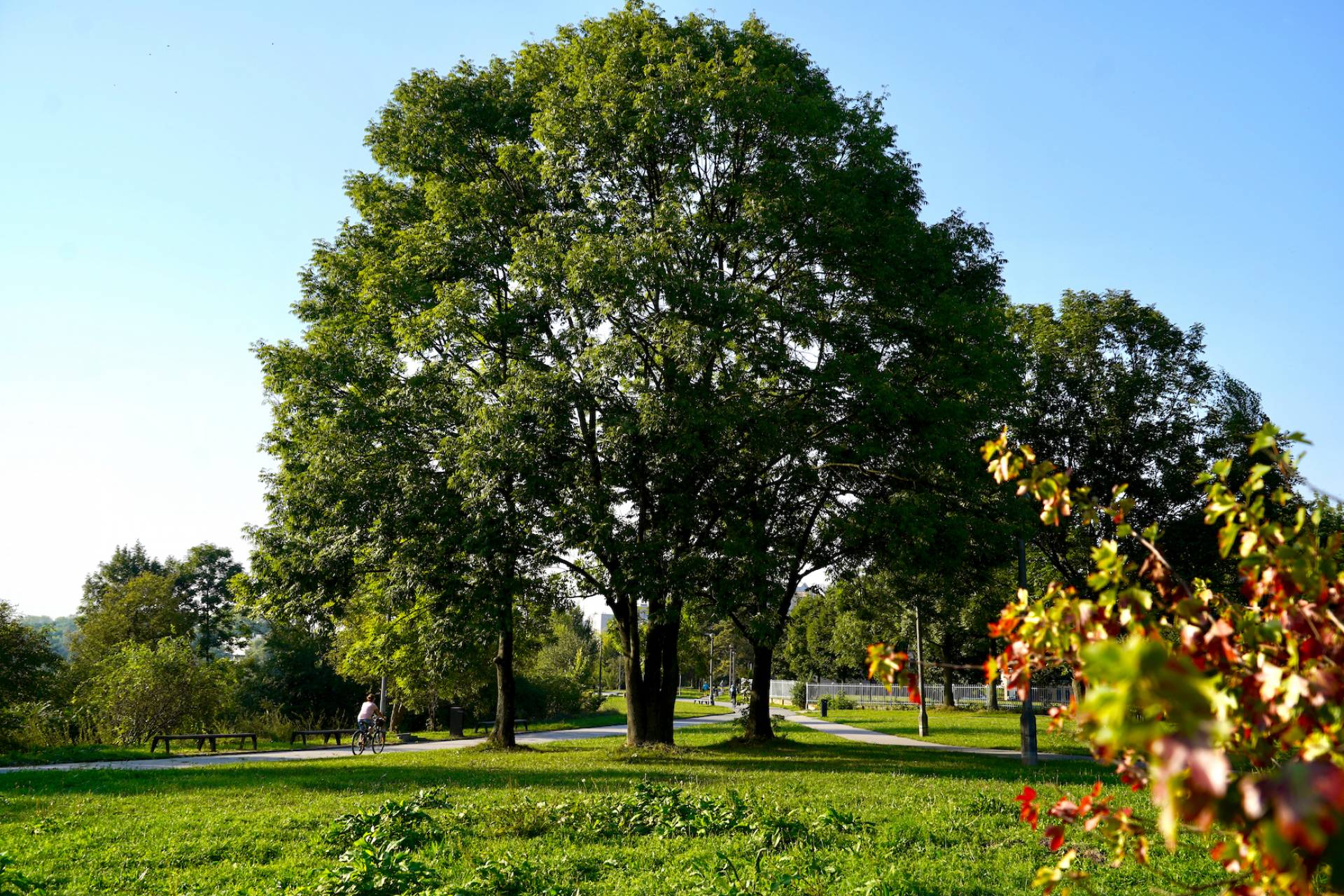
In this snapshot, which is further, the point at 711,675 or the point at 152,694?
the point at 711,675

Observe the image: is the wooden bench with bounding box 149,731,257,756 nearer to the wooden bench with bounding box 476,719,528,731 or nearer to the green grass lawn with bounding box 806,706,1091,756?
the wooden bench with bounding box 476,719,528,731

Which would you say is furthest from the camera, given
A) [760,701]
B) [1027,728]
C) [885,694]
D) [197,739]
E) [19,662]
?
[885,694]

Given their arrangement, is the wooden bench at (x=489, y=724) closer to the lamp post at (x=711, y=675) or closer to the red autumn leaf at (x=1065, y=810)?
the lamp post at (x=711, y=675)

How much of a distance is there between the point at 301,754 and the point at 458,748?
398 centimetres

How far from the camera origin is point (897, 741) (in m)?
25.2

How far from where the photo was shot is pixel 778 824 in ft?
27.8

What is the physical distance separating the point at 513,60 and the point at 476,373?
892cm

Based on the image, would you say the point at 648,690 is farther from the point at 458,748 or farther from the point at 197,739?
the point at 197,739

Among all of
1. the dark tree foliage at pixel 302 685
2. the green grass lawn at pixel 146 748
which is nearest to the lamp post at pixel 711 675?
the green grass lawn at pixel 146 748

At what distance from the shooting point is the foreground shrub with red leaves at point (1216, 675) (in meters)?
1.25

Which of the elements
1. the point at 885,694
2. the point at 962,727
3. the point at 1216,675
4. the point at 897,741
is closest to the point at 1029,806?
the point at 1216,675

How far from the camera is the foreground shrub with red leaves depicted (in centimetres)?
125

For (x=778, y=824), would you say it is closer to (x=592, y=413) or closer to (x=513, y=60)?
(x=592, y=413)

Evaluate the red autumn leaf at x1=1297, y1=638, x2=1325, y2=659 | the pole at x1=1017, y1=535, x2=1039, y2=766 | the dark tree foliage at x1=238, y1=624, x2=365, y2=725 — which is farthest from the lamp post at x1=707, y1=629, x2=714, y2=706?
the red autumn leaf at x1=1297, y1=638, x2=1325, y2=659
